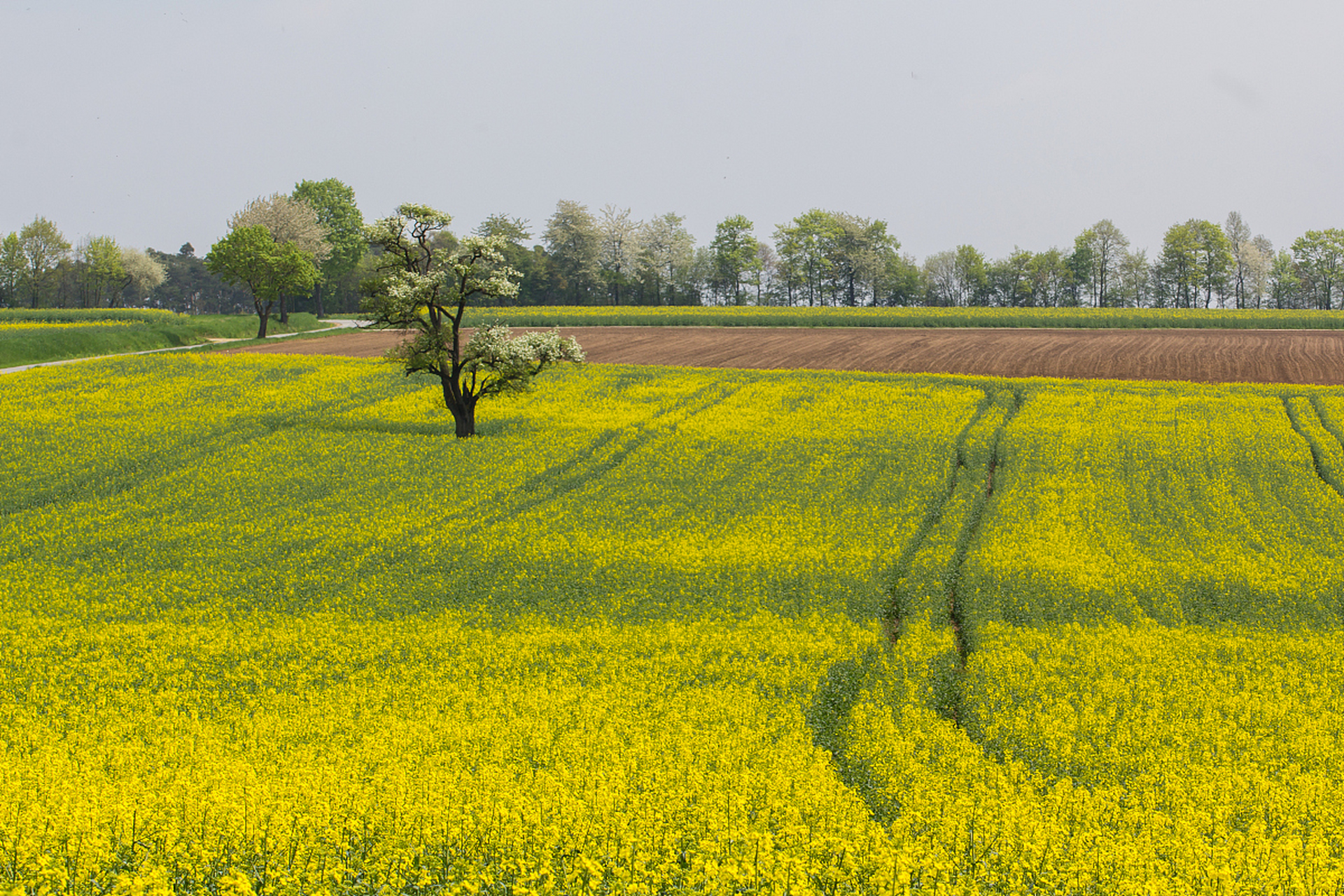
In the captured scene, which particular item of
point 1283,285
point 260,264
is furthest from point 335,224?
point 1283,285

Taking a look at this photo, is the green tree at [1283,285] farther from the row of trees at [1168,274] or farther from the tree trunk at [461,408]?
the tree trunk at [461,408]

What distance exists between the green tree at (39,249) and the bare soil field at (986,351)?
7667cm

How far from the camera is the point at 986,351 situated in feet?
215

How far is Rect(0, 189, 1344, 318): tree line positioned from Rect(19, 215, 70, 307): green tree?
7.5 inches

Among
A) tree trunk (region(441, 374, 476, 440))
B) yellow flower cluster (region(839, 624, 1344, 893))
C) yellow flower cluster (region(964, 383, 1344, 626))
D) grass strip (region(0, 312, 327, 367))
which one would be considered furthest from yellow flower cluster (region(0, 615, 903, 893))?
grass strip (region(0, 312, 327, 367))

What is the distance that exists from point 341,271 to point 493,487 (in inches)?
3984

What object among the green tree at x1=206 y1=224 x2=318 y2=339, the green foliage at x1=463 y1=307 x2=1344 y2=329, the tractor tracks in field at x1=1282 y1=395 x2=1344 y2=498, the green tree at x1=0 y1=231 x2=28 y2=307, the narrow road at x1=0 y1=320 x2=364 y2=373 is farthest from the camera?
the green tree at x1=0 y1=231 x2=28 y2=307

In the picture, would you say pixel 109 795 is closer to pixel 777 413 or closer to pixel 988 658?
pixel 988 658

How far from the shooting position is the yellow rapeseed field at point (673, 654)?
12.3 m

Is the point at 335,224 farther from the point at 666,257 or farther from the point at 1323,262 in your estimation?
the point at 1323,262

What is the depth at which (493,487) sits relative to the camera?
33312 mm

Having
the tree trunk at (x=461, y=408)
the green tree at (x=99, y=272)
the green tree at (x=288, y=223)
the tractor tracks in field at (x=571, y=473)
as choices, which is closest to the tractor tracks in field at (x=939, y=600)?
the tractor tracks in field at (x=571, y=473)

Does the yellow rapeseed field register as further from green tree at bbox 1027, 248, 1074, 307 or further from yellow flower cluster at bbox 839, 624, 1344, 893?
green tree at bbox 1027, 248, 1074, 307

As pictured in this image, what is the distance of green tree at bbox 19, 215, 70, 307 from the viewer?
12731 cm
